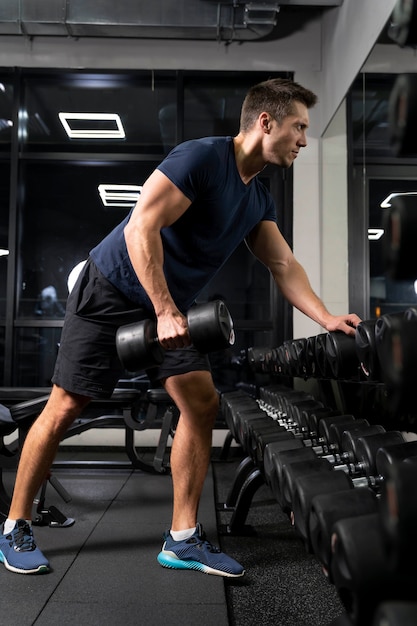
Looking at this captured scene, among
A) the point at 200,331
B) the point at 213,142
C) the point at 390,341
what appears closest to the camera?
the point at 390,341

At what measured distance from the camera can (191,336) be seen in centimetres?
145

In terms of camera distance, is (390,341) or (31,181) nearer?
(390,341)

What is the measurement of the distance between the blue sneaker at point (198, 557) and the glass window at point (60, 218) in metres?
2.90

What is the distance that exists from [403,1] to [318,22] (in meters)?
4.38

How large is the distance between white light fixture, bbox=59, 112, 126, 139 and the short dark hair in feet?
9.56

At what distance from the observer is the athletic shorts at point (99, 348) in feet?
6.12

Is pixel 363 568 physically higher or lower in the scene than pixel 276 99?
lower

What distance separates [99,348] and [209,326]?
1.90 feet

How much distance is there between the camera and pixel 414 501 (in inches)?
22.5

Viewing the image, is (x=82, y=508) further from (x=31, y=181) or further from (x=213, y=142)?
(x=31, y=181)

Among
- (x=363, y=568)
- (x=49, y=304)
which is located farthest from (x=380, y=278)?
(x=363, y=568)

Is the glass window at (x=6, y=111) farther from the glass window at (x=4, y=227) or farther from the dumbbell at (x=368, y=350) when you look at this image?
the dumbbell at (x=368, y=350)

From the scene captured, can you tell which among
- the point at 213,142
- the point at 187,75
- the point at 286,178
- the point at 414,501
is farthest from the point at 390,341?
the point at 187,75

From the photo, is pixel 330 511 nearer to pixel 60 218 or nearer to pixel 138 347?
pixel 138 347
